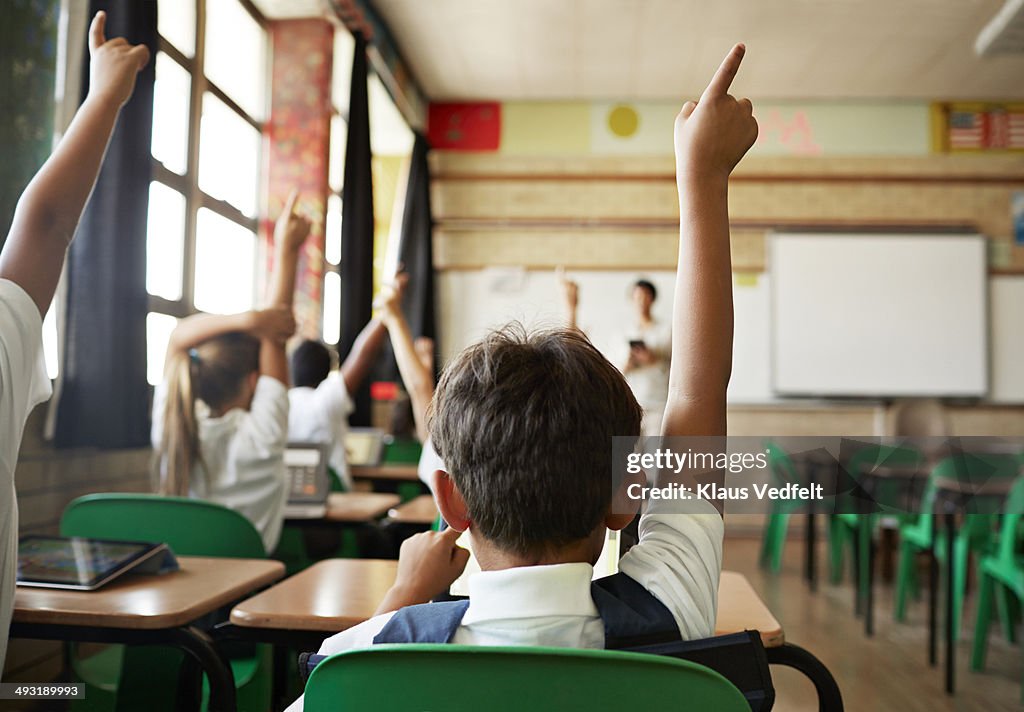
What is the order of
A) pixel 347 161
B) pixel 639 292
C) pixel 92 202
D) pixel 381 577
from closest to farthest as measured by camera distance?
pixel 381 577
pixel 92 202
pixel 347 161
pixel 639 292

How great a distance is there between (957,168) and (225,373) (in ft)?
19.2

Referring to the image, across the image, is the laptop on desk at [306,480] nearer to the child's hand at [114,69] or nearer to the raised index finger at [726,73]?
the child's hand at [114,69]

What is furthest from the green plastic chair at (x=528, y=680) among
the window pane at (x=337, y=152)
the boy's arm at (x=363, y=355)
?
the window pane at (x=337, y=152)

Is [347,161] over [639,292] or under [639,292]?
over

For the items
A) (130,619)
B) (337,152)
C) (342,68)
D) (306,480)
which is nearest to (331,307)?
(337,152)

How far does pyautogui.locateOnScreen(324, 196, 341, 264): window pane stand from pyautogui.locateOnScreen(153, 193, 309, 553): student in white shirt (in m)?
3.17

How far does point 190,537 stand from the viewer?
1676 mm

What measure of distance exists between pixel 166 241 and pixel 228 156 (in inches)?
32.9

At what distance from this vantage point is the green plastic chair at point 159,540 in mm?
1592

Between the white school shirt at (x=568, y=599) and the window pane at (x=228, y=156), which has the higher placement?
the window pane at (x=228, y=156)

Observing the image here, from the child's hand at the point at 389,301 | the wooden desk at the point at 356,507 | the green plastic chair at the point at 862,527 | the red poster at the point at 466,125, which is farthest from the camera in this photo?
the red poster at the point at 466,125

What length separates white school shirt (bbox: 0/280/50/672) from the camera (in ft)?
3.65

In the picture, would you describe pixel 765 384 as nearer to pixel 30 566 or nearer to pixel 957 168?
pixel 957 168

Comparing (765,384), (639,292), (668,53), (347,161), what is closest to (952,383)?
(765,384)
